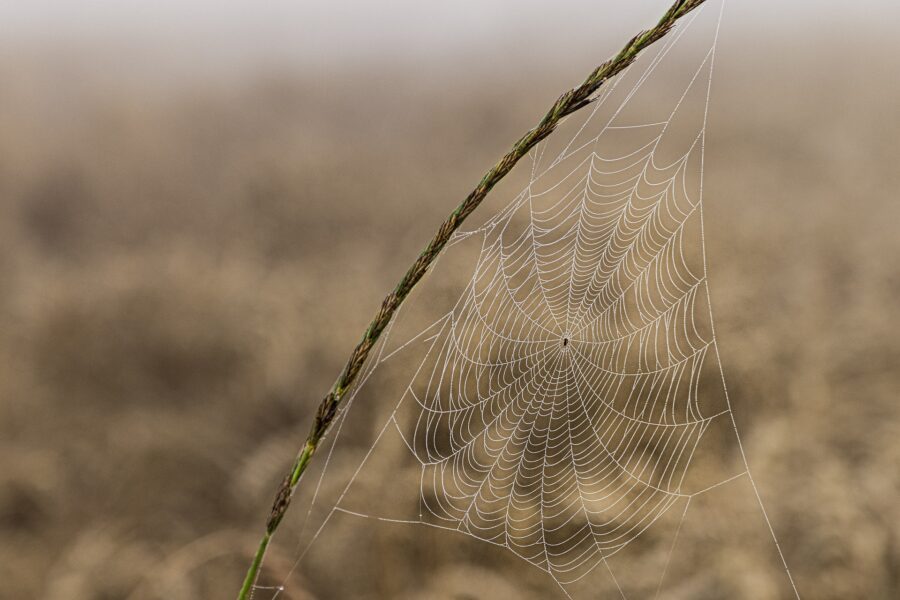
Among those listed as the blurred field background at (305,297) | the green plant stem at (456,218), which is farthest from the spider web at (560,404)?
the green plant stem at (456,218)

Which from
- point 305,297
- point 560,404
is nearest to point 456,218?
point 560,404

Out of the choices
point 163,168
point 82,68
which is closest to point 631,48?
point 163,168

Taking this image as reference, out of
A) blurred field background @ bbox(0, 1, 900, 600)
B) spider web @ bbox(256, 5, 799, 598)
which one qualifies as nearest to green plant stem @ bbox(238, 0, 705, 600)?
blurred field background @ bbox(0, 1, 900, 600)

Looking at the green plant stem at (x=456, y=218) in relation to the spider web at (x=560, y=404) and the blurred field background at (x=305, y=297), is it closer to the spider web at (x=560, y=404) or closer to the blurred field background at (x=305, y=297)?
the blurred field background at (x=305, y=297)

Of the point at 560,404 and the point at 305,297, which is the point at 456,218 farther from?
the point at 305,297

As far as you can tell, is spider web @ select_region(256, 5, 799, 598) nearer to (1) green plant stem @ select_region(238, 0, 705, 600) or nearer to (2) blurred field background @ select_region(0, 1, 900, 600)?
(2) blurred field background @ select_region(0, 1, 900, 600)

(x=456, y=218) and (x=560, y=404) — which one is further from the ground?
(x=560, y=404)
